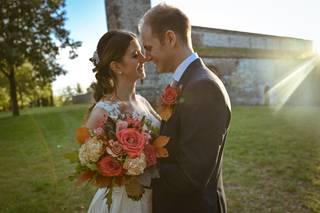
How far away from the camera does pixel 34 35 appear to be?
20000mm

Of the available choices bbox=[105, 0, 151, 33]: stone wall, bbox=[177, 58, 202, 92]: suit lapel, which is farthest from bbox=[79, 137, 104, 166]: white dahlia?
bbox=[105, 0, 151, 33]: stone wall

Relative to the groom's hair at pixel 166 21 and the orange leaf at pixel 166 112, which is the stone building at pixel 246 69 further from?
the orange leaf at pixel 166 112

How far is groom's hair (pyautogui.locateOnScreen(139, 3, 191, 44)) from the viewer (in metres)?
2.16

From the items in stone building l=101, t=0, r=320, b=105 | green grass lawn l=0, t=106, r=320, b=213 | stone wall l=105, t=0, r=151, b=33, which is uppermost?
stone wall l=105, t=0, r=151, b=33

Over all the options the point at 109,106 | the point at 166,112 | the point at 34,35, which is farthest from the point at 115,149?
the point at 34,35

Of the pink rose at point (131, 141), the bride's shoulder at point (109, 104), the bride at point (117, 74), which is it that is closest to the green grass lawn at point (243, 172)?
the bride at point (117, 74)

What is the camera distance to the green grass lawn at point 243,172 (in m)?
5.64

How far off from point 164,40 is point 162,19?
0.46ft

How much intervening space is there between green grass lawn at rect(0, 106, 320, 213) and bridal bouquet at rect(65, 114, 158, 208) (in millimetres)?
3651

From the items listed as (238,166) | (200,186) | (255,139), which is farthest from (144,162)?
(255,139)

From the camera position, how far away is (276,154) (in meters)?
8.07

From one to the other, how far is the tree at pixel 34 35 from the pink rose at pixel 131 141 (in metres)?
17.9

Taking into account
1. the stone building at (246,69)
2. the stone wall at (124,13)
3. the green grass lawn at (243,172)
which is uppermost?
the stone wall at (124,13)

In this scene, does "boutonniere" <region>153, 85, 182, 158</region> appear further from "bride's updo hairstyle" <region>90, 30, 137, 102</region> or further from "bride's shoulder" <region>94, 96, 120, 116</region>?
"bride's updo hairstyle" <region>90, 30, 137, 102</region>
